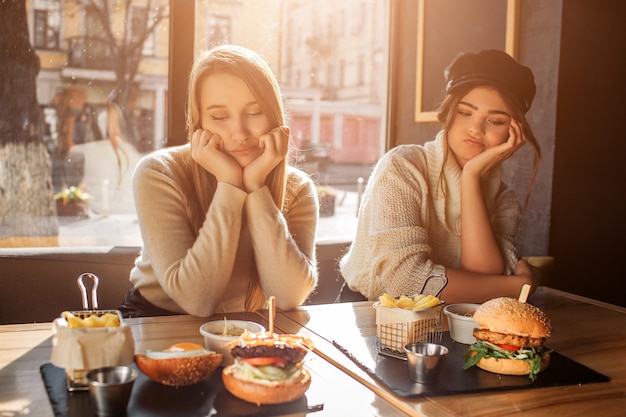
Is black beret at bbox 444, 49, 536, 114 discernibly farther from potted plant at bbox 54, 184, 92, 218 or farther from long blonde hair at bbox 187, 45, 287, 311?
potted plant at bbox 54, 184, 92, 218

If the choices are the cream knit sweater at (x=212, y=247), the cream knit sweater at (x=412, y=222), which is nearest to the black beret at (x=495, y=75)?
the cream knit sweater at (x=412, y=222)

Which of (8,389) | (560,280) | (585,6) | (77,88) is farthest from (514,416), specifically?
(77,88)

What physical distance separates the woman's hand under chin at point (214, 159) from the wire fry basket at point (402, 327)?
2.13 feet

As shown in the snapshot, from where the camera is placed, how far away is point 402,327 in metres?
1.43

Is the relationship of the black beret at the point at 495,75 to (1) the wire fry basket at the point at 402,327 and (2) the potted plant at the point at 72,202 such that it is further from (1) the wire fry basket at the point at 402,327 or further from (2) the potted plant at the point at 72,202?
(2) the potted plant at the point at 72,202

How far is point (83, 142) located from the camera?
3473 millimetres

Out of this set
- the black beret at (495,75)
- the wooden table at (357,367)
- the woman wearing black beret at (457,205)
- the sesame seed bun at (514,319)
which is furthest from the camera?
the black beret at (495,75)

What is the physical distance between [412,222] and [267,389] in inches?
45.8

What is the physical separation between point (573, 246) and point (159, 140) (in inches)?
91.3

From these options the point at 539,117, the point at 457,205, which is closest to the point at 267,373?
the point at 457,205

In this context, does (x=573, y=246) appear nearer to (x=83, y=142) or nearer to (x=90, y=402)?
(x=83, y=142)

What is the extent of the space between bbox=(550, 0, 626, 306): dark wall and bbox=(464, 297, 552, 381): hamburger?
2.07 m

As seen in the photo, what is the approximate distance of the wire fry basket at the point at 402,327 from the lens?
4.65 ft

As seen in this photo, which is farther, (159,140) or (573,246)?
(159,140)
